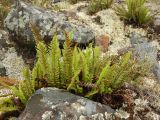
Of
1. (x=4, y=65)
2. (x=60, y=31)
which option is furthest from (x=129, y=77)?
(x=4, y=65)

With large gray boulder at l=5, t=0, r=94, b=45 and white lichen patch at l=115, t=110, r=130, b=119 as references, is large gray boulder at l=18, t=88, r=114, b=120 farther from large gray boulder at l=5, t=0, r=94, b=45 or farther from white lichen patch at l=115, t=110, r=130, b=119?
large gray boulder at l=5, t=0, r=94, b=45

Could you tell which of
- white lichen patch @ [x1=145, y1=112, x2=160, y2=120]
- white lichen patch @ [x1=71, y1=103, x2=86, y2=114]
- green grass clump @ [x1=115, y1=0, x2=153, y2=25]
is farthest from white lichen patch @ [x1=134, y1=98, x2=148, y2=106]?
green grass clump @ [x1=115, y1=0, x2=153, y2=25]

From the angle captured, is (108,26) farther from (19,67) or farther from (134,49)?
(19,67)

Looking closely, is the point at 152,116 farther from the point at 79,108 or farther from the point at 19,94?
the point at 19,94

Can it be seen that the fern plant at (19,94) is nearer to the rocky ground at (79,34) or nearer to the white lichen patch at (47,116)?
the white lichen patch at (47,116)

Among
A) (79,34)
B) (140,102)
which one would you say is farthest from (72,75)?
(79,34)
